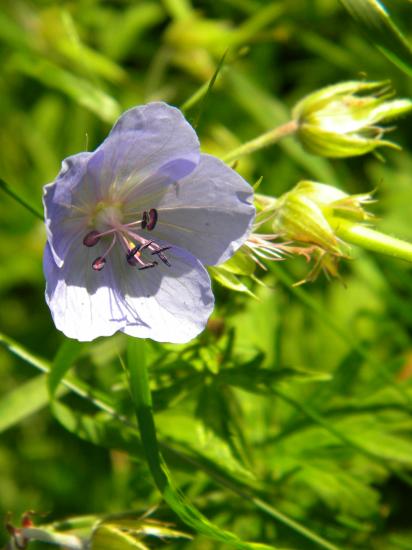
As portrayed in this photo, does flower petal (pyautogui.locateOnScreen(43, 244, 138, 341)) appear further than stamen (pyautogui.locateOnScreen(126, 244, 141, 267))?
No

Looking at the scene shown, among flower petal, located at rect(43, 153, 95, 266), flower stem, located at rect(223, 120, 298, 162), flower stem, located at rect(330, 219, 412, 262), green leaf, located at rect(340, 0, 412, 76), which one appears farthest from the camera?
flower stem, located at rect(223, 120, 298, 162)

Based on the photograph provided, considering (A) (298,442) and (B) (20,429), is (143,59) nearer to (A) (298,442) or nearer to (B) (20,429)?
(B) (20,429)

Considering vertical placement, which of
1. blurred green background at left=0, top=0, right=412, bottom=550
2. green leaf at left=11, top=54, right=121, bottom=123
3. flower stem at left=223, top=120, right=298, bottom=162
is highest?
flower stem at left=223, top=120, right=298, bottom=162

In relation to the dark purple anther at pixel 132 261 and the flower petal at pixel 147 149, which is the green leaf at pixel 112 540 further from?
the flower petal at pixel 147 149

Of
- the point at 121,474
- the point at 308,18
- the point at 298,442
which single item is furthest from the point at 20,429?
the point at 308,18

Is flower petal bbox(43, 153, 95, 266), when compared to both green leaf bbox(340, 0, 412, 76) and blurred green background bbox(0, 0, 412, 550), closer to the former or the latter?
blurred green background bbox(0, 0, 412, 550)

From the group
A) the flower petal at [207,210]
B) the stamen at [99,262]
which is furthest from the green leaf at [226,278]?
the stamen at [99,262]

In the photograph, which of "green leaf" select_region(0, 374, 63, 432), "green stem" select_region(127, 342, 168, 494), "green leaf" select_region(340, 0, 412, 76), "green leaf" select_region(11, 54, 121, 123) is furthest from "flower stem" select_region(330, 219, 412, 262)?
"green leaf" select_region(11, 54, 121, 123)
